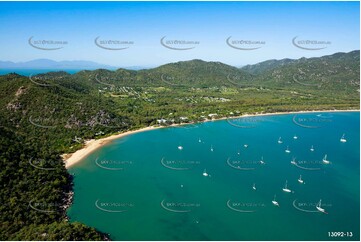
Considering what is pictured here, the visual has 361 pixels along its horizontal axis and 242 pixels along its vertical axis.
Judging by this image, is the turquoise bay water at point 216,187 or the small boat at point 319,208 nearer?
the turquoise bay water at point 216,187

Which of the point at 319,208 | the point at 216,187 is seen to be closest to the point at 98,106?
the point at 216,187

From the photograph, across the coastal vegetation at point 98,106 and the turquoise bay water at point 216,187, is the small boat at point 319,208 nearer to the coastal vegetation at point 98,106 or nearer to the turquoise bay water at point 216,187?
the turquoise bay water at point 216,187

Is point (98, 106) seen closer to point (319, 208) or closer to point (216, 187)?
point (216, 187)

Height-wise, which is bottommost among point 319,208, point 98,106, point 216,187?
point 319,208

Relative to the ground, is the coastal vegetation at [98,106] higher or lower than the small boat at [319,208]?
higher

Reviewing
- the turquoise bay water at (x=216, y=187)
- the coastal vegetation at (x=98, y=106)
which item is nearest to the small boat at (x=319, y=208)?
the turquoise bay water at (x=216, y=187)

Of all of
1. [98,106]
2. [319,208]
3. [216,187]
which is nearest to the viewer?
[319,208]

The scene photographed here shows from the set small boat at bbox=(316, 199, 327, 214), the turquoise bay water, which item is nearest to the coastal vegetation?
the turquoise bay water

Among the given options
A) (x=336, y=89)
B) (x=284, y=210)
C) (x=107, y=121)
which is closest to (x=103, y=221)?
(x=284, y=210)
